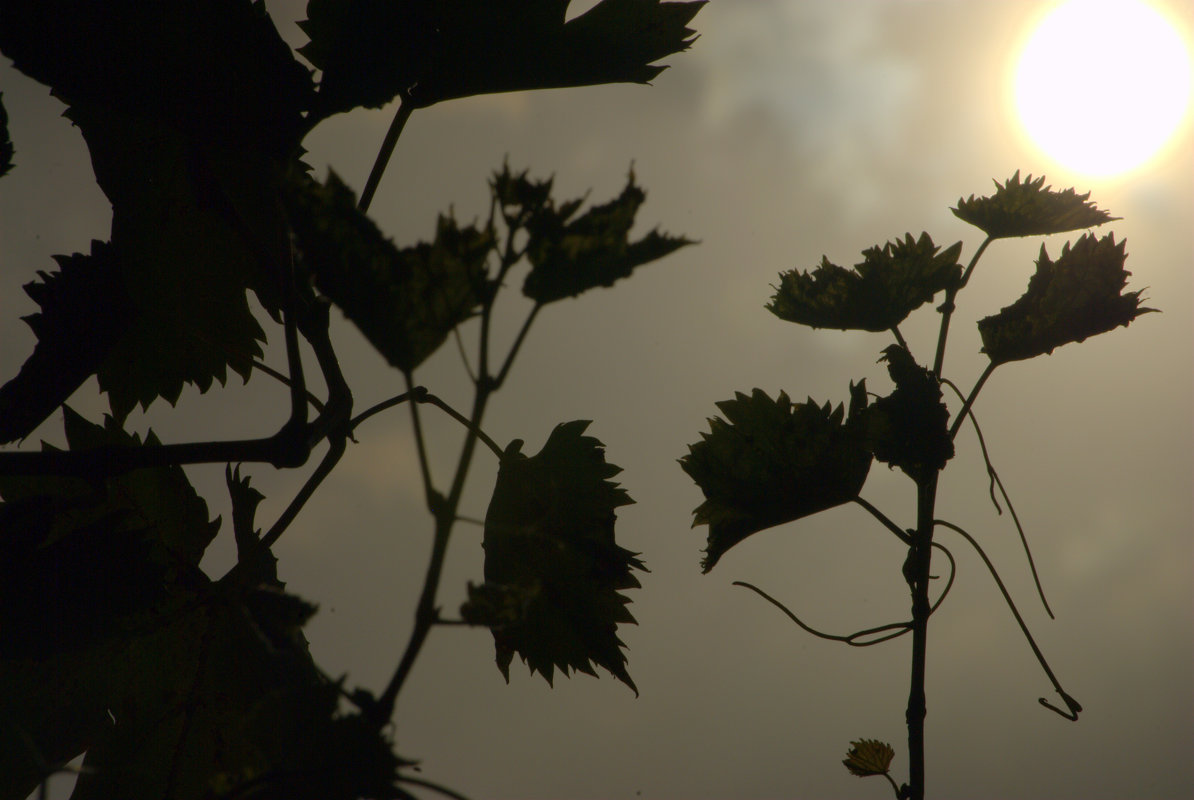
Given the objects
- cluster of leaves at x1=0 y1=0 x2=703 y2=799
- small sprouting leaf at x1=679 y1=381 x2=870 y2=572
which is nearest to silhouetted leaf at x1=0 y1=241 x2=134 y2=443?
cluster of leaves at x1=0 y1=0 x2=703 y2=799

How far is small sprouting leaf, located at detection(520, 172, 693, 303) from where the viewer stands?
0.22 metres

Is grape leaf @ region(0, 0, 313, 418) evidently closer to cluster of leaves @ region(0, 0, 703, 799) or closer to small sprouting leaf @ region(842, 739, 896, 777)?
cluster of leaves @ region(0, 0, 703, 799)

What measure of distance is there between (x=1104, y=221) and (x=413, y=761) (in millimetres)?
500

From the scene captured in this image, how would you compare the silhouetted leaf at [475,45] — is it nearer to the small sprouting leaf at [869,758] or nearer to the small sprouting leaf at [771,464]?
the small sprouting leaf at [771,464]

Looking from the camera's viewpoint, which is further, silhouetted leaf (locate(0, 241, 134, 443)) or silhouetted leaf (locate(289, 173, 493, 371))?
silhouetted leaf (locate(0, 241, 134, 443))

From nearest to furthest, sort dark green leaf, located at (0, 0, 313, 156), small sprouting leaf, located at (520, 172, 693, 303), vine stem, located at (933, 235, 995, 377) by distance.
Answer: small sprouting leaf, located at (520, 172, 693, 303) < dark green leaf, located at (0, 0, 313, 156) < vine stem, located at (933, 235, 995, 377)

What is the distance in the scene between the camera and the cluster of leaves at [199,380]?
0.35 meters

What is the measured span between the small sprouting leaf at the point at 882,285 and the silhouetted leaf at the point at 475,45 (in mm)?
167

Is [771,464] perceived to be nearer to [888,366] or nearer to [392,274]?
[888,366]

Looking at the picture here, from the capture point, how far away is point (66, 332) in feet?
1.51

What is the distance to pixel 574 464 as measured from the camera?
0.49m

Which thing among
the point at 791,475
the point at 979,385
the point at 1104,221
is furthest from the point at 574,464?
the point at 1104,221

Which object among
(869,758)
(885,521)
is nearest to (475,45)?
(885,521)

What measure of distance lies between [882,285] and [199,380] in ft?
1.46
